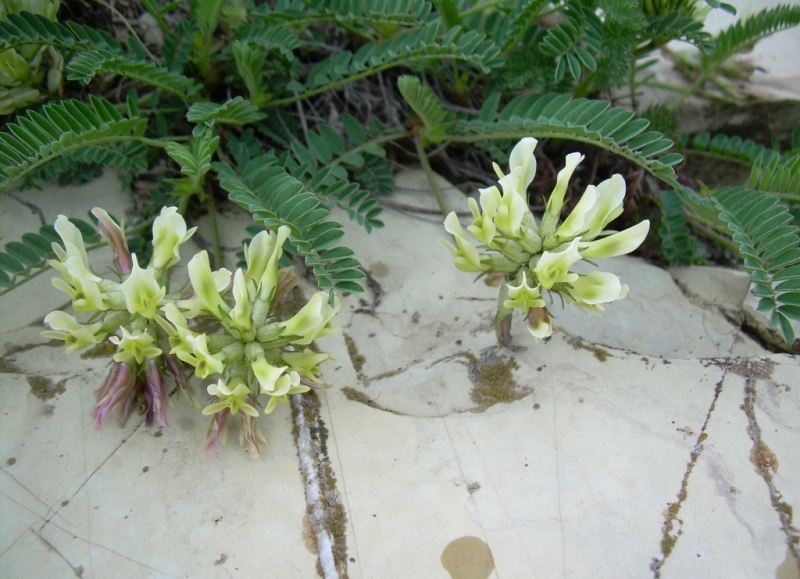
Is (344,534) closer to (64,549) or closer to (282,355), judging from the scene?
(282,355)

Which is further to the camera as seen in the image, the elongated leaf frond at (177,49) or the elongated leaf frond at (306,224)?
the elongated leaf frond at (177,49)

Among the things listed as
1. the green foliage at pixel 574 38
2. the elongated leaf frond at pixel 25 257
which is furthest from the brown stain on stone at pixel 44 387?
the green foliage at pixel 574 38

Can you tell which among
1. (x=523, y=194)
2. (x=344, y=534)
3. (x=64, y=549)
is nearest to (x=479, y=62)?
(x=523, y=194)

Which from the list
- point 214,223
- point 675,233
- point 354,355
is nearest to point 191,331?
point 354,355

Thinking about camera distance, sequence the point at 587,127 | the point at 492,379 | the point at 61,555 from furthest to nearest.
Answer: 1. the point at 587,127
2. the point at 492,379
3. the point at 61,555

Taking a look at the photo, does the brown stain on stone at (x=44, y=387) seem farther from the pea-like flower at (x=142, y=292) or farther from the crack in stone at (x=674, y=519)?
the crack in stone at (x=674, y=519)

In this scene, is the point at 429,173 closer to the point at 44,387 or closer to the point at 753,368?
the point at 753,368
